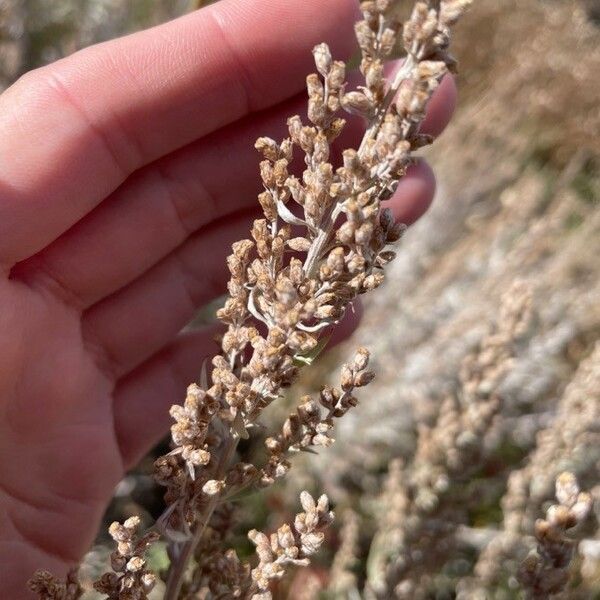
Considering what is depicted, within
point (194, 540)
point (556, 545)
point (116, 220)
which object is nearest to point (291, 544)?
point (194, 540)

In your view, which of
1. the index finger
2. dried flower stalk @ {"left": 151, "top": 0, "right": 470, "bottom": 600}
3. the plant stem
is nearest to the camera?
dried flower stalk @ {"left": 151, "top": 0, "right": 470, "bottom": 600}

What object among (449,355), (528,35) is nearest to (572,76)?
(528,35)

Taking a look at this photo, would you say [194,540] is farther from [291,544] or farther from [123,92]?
[123,92]

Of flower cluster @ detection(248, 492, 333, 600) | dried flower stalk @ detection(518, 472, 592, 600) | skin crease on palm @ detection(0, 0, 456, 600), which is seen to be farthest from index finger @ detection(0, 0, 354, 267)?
dried flower stalk @ detection(518, 472, 592, 600)

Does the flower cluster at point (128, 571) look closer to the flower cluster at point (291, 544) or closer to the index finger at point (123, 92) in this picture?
the flower cluster at point (291, 544)

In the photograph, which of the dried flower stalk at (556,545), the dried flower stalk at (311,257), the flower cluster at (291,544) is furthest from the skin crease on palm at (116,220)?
the dried flower stalk at (556,545)

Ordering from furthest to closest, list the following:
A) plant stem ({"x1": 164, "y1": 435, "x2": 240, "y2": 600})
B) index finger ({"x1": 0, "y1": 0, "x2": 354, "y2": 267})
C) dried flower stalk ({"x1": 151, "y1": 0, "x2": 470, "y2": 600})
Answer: index finger ({"x1": 0, "y1": 0, "x2": 354, "y2": 267}) → plant stem ({"x1": 164, "y1": 435, "x2": 240, "y2": 600}) → dried flower stalk ({"x1": 151, "y1": 0, "x2": 470, "y2": 600})

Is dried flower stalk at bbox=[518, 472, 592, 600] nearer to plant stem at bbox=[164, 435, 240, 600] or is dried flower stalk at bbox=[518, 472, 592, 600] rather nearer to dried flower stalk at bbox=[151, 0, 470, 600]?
dried flower stalk at bbox=[151, 0, 470, 600]
